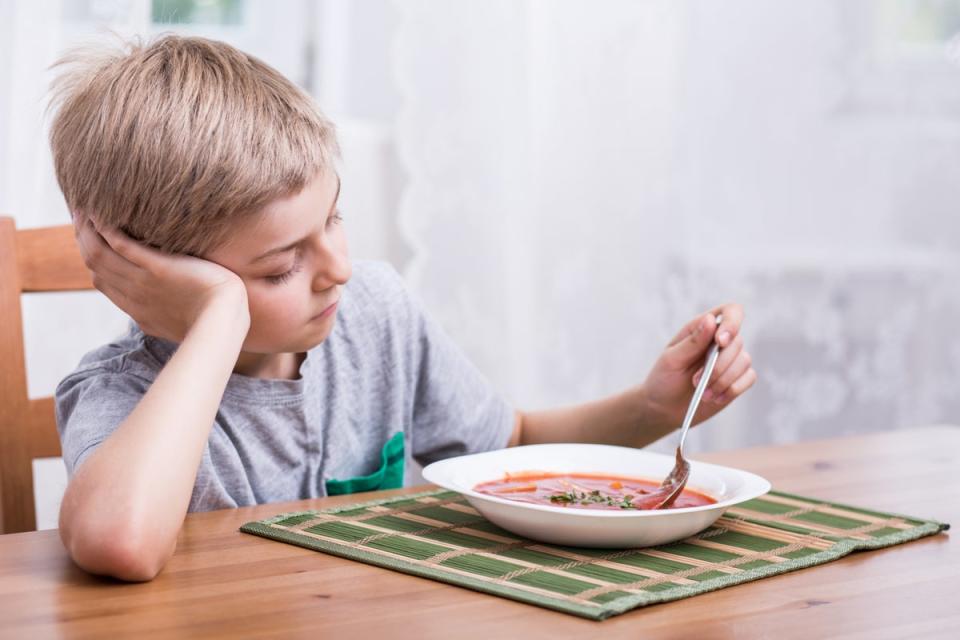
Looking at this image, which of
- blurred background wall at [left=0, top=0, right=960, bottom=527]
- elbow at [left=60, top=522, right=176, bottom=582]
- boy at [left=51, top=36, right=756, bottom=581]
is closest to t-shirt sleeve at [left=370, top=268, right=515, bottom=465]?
boy at [left=51, top=36, right=756, bottom=581]

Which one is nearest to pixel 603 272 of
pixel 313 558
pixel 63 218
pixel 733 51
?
pixel 733 51

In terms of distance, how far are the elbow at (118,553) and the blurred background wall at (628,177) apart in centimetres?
120

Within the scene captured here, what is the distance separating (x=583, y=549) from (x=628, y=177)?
1.64 metres

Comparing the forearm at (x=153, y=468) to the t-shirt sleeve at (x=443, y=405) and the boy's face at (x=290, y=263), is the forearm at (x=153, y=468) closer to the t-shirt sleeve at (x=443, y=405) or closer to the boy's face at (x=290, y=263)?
the boy's face at (x=290, y=263)

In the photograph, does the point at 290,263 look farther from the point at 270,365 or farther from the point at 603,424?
the point at 603,424

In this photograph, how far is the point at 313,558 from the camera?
821 millimetres

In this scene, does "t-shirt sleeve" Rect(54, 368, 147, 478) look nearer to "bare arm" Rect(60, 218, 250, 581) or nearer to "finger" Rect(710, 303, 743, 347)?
"bare arm" Rect(60, 218, 250, 581)

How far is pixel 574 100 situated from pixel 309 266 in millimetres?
1364

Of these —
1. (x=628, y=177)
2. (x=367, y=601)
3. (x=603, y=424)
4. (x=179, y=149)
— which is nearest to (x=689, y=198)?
(x=628, y=177)

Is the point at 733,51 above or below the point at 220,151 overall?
above

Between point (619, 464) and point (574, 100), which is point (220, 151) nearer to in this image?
point (619, 464)

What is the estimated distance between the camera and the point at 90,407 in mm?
1056

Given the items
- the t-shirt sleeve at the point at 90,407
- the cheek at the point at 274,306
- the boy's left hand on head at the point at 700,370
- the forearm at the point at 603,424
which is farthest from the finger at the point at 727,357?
the t-shirt sleeve at the point at 90,407

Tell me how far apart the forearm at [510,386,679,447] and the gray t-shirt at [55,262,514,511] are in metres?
0.04
